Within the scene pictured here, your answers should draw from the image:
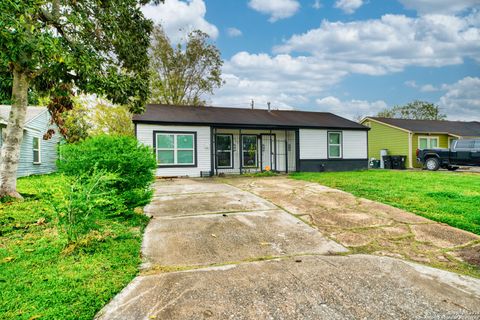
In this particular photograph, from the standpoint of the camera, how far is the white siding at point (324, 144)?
15.3 metres

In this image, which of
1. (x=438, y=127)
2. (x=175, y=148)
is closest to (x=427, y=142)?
(x=438, y=127)

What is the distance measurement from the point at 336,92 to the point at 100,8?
65.3ft

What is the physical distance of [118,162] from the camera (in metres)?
4.61

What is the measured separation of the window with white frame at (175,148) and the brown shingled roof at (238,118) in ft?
2.27

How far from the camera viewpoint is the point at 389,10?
46.5ft

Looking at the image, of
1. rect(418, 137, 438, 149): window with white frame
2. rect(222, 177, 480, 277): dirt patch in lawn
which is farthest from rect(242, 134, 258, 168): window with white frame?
rect(418, 137, 438, 149): window with white frame

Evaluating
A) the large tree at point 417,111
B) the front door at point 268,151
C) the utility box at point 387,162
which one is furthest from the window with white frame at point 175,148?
the large tree at point 417,111

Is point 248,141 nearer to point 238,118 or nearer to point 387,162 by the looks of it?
point 238,118

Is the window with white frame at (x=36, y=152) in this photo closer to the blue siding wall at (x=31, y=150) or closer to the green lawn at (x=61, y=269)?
the blue siding wall at (x=31, y=150)

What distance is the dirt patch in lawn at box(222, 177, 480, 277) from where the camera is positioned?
3285 mm

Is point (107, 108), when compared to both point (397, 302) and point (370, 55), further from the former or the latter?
point (397, 302)

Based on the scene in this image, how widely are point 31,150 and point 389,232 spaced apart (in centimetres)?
1803

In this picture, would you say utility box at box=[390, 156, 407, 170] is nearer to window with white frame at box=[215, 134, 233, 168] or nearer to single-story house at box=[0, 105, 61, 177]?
window with white frame at box=[215, 134, 233, 168]

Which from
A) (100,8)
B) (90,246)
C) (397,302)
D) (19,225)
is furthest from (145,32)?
(397,302)
